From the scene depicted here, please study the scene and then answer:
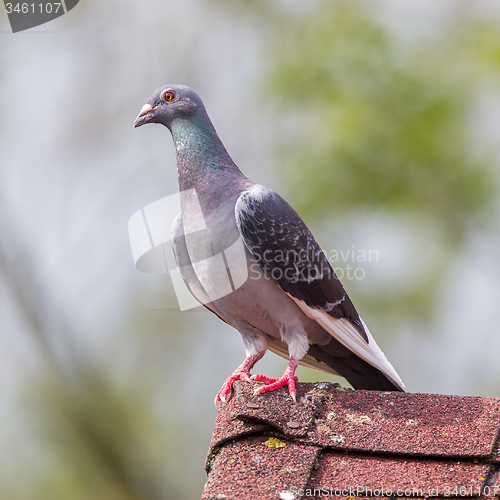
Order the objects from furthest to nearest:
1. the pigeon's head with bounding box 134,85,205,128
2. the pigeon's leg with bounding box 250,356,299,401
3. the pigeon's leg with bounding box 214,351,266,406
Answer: the pigeon's head with bounding box 134,85,205,128 < the pigeon's leg with bounding box 214,351,266,406 < the pigeon's leg with bounding box 250,356,299,401

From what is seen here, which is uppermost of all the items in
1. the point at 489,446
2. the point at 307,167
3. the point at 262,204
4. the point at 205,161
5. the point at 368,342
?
the point at 307,167

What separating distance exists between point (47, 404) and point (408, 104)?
9.76 metres

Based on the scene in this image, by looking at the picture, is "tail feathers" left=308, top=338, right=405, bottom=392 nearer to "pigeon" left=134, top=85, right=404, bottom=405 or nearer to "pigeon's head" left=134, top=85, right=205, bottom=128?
"pigeon" left=134, top=85, right=404, bottom=405

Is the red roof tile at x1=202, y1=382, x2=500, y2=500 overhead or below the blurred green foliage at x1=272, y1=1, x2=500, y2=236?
below

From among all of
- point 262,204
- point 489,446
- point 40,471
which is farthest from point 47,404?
point 489,446

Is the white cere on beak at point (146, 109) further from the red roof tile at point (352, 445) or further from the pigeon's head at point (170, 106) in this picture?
the red roof tile at point (352, 445)

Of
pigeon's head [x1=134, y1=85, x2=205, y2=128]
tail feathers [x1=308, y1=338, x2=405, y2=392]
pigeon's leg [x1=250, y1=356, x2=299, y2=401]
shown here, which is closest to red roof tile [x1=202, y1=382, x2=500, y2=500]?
pigeon's leg [x1=250, y1=356, x2=299, y2=401]

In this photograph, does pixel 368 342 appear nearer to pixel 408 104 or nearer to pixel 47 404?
pixel 47 404

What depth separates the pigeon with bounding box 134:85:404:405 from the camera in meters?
3.42

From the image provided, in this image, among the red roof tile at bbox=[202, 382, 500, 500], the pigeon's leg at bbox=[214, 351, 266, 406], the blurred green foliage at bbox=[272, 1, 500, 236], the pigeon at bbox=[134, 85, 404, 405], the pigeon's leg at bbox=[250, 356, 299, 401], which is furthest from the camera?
the blurred green foliage at bbox=[272, 1, 500, 236]

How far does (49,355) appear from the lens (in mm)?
10234

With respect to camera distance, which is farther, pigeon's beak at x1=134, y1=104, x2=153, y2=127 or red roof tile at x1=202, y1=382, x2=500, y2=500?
pigeon's beak at x1=134, y1=104, x2=153, y2=127

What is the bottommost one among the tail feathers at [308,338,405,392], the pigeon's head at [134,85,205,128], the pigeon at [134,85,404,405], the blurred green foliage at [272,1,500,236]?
the tail feathers at [308,338,405,392]

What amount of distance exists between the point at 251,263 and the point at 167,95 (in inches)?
56.1
